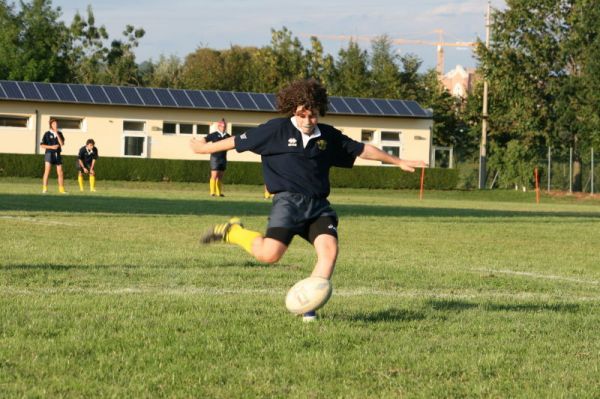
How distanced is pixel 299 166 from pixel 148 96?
52349 mm

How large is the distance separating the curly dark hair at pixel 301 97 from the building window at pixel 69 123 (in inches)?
2005

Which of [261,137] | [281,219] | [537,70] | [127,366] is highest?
[537,70]

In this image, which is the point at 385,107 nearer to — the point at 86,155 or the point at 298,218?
the point at 86,155

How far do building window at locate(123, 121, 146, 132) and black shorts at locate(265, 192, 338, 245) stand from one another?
171 feet

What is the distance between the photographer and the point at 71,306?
8234 mm

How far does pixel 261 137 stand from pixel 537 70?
5940cm

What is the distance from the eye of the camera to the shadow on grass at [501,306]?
8773 millimetres

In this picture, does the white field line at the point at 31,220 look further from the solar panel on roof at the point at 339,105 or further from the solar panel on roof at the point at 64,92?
the solar panel on roof at the point at 339,105

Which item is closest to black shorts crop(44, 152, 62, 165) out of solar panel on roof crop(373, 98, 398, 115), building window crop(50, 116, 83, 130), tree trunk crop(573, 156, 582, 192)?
building window crop(50, 116, 83, 130)

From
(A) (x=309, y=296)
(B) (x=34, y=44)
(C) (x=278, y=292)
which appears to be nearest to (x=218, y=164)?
(C) (x=278, y=292)

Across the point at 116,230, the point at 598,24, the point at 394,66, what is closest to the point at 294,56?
the point at 394,66

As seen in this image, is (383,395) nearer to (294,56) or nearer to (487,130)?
(487,130)

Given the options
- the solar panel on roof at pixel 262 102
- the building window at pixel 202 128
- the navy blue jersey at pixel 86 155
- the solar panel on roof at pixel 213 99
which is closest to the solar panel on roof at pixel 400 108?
the solar panel on roof at pixel 262 102

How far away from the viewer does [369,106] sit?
6291 centimetres
